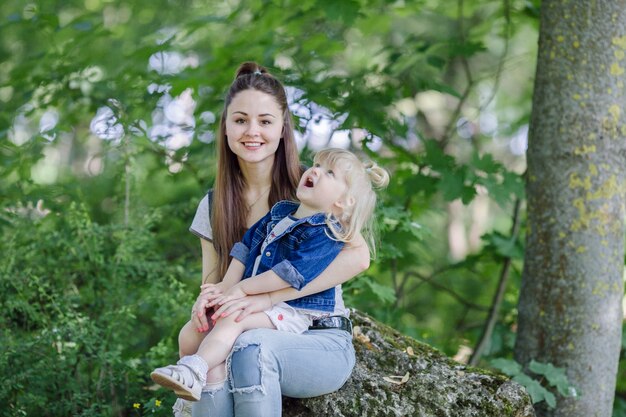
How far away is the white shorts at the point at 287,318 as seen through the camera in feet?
8.57

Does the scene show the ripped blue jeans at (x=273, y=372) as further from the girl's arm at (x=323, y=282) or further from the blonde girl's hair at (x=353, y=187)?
the blonde girl's hair at (x=353, y=187)

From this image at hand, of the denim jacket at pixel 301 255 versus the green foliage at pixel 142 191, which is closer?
the denim jacket at pixel 301 255

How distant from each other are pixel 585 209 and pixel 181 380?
94.9 inches

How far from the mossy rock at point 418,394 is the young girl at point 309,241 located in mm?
295

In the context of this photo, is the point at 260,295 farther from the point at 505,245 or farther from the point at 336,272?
the point at 505,245

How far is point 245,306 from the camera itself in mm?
2568

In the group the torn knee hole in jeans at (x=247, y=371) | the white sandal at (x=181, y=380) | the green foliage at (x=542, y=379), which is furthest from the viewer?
the green foliage at (x=542, y=379)

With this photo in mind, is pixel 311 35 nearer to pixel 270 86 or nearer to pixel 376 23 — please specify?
pixel 376 23

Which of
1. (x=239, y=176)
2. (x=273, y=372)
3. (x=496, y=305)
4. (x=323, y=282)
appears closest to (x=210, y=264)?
(x=239, y=176)

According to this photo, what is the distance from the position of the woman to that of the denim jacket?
5 cm

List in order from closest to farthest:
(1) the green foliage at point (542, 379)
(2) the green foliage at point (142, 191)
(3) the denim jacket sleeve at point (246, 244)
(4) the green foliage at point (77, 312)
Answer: (3) the denim jacket sleeve at point (246, 244) → (4) the green foliage at point (77, 312) → (2) the green foliage at point (142, 191) → (1) the green foliage at point (542, 379)

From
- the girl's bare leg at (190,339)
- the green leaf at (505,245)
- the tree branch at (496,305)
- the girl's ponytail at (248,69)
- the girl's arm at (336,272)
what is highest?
the girl's ponytail at (248,69)

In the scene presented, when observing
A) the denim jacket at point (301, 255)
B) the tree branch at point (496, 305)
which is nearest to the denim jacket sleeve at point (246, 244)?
the denim jacket at point (301, 255)

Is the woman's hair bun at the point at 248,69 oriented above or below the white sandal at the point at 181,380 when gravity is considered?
above
